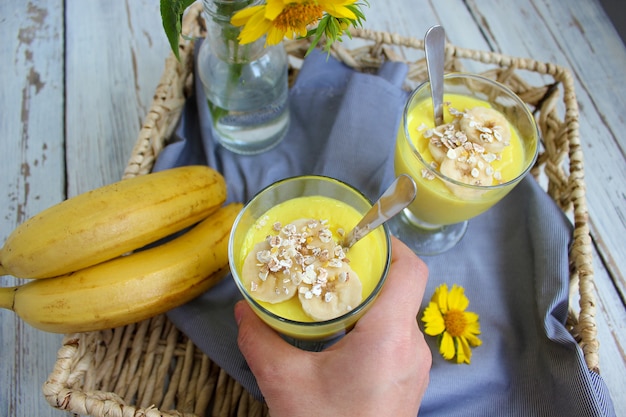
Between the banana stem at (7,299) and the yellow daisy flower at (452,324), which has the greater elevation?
the banana stem at (7,299)

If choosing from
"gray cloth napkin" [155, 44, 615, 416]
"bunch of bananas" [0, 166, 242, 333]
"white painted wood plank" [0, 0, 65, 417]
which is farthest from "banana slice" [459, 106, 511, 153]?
"white painted wood plank" [0, 0, 65, 417]

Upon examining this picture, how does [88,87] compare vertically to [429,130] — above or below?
below


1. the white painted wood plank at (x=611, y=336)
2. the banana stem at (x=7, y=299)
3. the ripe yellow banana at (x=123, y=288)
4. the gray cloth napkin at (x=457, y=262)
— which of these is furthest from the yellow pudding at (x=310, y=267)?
the white painted wood plank at (x=611, y=336)

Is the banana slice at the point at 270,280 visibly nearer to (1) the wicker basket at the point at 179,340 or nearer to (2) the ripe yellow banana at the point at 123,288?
(2) the ripe yellow banana at the point at 123,288

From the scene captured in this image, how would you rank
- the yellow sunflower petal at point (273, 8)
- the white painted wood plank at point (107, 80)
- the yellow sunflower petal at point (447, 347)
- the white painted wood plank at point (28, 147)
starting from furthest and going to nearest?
the white painted wood plank at point (107, 80) < the white painted wood plank at point (28, 147) < the yellow sunflower petal at point (447, 347) < the yellow sunflower petal at point (273, 8)

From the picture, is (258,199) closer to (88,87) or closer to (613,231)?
(88,87)

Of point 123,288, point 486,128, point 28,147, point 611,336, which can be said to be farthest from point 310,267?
point 28,147

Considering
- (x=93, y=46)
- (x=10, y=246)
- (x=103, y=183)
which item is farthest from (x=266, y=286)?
(x=93, y=46)
